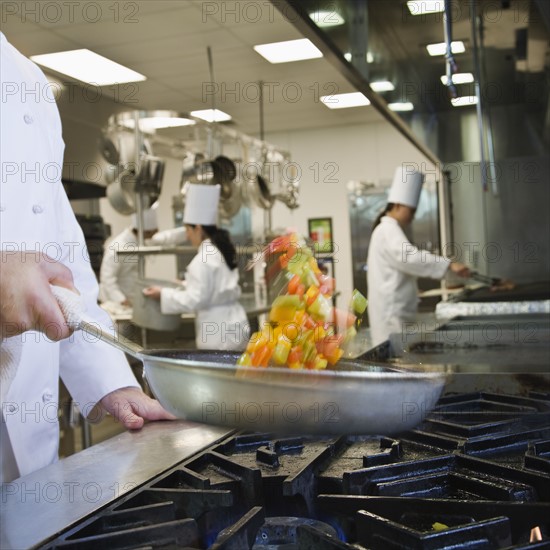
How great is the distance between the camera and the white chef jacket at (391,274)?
3.88 m

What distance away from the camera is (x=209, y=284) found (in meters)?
4.02

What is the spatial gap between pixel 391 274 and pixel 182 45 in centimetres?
230

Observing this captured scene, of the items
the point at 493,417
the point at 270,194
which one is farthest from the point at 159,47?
the point at 493,417

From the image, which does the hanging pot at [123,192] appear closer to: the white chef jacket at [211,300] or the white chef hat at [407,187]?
the white chef jacket at [211,300]

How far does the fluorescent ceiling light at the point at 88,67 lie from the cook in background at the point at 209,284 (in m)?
1.64

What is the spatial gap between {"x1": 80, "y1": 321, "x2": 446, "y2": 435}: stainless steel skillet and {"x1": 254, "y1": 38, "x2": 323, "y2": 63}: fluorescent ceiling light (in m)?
4.51

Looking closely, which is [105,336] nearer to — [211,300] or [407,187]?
[211,300]

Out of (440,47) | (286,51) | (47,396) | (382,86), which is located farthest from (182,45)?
(47,396)

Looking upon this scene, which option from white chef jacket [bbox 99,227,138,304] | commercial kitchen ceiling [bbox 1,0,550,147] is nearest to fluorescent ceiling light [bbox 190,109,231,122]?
commercial kitchen ceiling [bbox 1,0,550,147]

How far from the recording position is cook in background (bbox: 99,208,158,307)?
5121 millimetres

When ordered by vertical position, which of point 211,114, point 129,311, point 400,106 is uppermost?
point 211,114

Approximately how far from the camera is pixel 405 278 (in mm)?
4059

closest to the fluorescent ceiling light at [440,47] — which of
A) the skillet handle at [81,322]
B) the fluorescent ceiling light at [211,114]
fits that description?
the skillet handle at [81,322]

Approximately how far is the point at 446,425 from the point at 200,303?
10.3 feet
